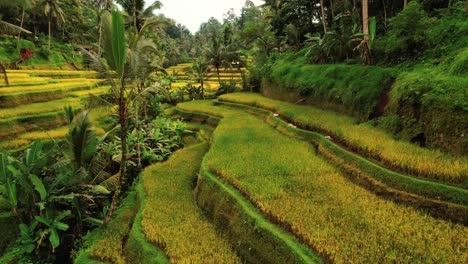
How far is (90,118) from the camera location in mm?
6730

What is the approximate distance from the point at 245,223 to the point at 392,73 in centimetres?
708

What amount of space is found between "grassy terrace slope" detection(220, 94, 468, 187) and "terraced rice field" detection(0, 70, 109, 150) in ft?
25.5

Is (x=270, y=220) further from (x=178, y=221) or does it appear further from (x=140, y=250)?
(x=140, y=250)

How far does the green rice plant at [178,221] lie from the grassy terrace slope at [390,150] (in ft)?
12.6

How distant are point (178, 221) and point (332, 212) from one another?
3.10 metres

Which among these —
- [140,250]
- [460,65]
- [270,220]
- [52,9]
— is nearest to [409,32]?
[460,65]

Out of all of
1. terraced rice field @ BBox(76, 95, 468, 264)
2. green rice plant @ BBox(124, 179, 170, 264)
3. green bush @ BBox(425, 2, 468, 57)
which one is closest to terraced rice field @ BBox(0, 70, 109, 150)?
terraced rice field @ BBox(76, 95, 468, 264)

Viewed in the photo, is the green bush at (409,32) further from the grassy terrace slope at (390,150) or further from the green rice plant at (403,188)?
the green rice plant at (403,188)

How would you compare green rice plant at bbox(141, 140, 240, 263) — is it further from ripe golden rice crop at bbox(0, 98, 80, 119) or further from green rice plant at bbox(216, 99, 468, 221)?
ripe golden rice crop at bbox(0, 98, 80, 119)

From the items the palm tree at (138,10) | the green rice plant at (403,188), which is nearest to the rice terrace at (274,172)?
the green rice plant at (403,188)

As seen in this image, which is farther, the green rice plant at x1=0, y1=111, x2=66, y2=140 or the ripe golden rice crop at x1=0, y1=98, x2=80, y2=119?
the ripe golden rice crop at x1=0, y1=98, x2=80, y2=119

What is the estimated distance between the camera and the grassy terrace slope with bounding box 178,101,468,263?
3.69 meters

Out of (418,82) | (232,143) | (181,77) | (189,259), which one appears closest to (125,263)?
(189,259)

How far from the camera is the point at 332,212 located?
185 inches
